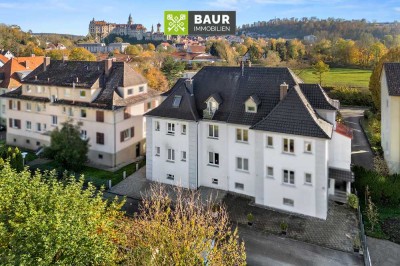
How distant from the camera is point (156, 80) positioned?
71.6m

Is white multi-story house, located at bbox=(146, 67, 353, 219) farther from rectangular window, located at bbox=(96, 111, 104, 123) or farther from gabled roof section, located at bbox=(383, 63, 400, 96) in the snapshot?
rectangular window, located at bbox=(96, 111, 104, 123)

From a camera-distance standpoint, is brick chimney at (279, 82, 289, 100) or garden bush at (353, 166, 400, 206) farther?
garden bush at (353, 166, 400, 206)

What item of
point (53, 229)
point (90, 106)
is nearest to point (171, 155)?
point (90, 106)

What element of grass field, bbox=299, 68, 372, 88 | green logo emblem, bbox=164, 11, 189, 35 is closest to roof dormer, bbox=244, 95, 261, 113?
green logo emblem, bbox=164, 11, 189, 35

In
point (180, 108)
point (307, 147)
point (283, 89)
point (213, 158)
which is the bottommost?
point (213, 158)

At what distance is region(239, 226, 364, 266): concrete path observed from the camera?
79.2 feet

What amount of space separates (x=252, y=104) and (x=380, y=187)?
1298 cm

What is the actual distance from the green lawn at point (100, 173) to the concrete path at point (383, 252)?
23.7m

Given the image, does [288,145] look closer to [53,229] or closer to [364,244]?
[364,244]

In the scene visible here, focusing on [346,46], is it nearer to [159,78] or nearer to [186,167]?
[159,78]

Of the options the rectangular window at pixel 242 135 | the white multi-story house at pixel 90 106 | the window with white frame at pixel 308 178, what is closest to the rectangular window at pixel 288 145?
the window with white frame at pixel 308 178

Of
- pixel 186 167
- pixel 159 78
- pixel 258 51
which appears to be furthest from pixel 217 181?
pixel 258 51

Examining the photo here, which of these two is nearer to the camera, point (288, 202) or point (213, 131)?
point (288, 202)

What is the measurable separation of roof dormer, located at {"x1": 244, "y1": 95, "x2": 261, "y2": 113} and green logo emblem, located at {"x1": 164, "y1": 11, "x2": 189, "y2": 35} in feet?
57.9
